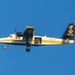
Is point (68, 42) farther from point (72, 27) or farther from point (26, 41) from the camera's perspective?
point (26, 41)

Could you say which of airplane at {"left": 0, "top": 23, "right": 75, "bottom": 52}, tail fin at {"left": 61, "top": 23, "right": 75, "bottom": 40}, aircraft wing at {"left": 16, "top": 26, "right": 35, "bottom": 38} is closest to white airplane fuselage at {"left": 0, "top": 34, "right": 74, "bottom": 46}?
airplane at {"left": 0, "top": 23, "right": 75, "bottom": 52}

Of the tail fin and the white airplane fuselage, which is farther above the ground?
the tail fin

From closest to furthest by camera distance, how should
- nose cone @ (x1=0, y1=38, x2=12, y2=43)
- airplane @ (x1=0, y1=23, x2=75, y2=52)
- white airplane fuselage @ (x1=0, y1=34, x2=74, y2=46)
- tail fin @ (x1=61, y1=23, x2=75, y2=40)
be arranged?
airplane @ (x1=0, y1=23, x2=75, y2=52) < white airplane fuselage @ (x1=0, y1=34, x2=74, y2=46) < nose cone @ (x1=0, y1=38, x2=12, y2=43) < tail fin @ (x1=61, y1=23, x2=75, y2=40)

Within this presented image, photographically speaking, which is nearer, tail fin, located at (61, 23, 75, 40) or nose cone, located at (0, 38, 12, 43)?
nose cone, located at (0, 38, 12, 43)

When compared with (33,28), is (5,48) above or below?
below

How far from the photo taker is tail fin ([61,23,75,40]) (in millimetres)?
62875

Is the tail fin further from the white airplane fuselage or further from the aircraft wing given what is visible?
the aircraft wing

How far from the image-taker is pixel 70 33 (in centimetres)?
6341

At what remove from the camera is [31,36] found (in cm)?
6006

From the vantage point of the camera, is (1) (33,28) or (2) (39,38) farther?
(2) (39,38)

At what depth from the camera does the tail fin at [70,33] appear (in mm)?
62875

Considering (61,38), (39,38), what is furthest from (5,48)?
(61,38)

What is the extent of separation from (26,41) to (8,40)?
3.35 meters

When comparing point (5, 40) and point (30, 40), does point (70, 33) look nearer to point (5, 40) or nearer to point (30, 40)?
point (30, 40)
